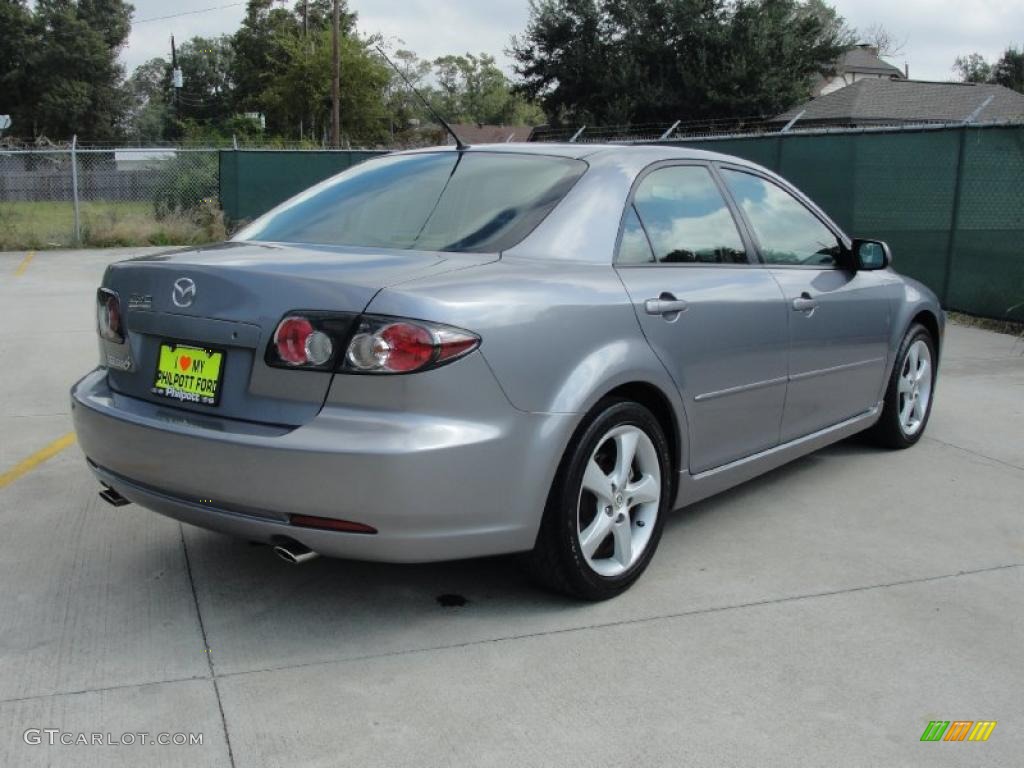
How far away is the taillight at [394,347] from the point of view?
2.99 meters

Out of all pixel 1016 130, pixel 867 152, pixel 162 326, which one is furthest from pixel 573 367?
pixel 867 152

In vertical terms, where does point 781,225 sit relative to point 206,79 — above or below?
below

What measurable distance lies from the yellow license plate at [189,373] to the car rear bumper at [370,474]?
0.07m

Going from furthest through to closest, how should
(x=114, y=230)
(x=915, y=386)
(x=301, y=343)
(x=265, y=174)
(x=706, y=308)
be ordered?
(x=265, y=174)
(x=114, y=230)
(x=915, y=386)
(x=706, y=308)
(x=301, y=343)

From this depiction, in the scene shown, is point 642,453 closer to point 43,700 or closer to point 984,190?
point 43,700

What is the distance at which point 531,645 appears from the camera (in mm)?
3324

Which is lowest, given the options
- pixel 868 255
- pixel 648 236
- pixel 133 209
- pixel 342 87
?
pixel 133 209

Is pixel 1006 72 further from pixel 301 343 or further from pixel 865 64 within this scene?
pixel 301 343

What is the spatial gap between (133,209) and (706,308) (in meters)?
22.4

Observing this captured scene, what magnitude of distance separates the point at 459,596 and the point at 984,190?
8901 mm

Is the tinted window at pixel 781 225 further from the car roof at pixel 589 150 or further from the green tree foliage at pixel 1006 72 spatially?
the green tree foliage at pixel 1006 72

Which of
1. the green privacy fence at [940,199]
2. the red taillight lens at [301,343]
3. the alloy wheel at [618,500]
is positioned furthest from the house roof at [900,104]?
the red taillight lens at [301,343]

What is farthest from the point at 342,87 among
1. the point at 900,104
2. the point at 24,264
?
the point at 24,264

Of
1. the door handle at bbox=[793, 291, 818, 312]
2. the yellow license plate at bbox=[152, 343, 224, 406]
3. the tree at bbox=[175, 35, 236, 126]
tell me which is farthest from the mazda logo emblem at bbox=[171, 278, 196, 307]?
the tree at bbox=[175, 35, 236, 126]
